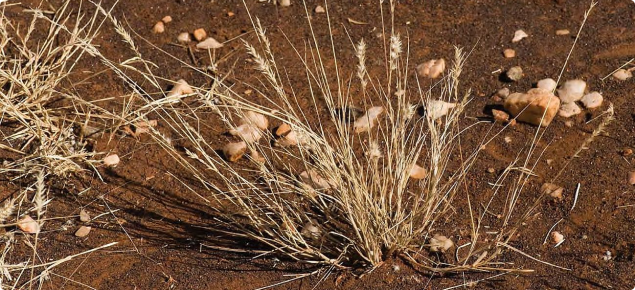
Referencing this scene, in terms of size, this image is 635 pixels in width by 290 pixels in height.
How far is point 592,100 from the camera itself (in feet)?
9.16

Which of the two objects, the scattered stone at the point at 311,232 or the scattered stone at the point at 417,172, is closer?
the scattered stone at the point at 311,232

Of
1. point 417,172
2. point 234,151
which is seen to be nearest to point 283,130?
point 234,151

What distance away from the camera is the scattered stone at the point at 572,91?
111 inches

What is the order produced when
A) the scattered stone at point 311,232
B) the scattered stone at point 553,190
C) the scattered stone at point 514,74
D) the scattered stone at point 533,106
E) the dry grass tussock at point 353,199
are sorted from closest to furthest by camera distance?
the dry grass tussock at point 353,199
the scattered stone at point 311,232
the scattered stone at point 553,190
the scattered stone at point 533,106
the scattered stone at point 514,74

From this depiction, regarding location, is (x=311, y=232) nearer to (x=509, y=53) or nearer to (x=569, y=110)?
(x=569, y=110)

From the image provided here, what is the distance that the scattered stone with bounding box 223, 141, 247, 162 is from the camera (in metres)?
2.71

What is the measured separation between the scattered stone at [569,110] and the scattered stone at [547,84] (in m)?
0.09

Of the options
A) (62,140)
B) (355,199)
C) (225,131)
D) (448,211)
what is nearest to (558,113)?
(448,211)

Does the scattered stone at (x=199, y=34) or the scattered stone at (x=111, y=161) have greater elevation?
the scattered stone at (x=199, y=34)

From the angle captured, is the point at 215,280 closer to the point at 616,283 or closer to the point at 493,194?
the point at 493,194

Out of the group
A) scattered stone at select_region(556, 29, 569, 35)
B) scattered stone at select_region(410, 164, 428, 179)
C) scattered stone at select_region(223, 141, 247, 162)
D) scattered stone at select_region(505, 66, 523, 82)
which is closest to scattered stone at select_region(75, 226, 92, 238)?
scattered stone at select_region(223, 141, 247, 162)

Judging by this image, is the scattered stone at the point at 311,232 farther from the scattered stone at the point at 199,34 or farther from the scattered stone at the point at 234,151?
the scattered stone at the point at 199,34

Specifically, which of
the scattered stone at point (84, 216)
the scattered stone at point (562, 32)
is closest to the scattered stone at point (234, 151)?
the scattered stone at point (84, 216)

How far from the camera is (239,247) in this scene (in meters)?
2.44
